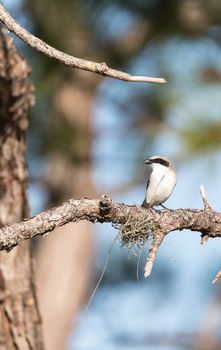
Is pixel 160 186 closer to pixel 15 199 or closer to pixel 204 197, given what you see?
pixel 204 197

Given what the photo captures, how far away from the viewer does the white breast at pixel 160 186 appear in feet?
11.2

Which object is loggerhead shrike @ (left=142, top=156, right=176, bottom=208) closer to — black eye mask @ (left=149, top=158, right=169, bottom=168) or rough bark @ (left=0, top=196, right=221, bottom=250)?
black eye mask @ (left=149, top=158, right=169, bottom=168)

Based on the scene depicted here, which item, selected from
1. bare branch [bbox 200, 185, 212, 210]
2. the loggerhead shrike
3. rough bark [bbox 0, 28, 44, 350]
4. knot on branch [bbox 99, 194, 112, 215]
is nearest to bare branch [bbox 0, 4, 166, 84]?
knot on branch [bbox 99, 194, 112, 215]

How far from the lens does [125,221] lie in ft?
9.36

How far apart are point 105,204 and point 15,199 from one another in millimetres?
1143

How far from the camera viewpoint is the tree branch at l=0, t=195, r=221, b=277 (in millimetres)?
2652

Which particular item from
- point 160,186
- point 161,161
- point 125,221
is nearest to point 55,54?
point 125,221

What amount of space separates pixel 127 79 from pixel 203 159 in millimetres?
3809

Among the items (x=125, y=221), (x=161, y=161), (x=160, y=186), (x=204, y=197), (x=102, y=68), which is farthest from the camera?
(x=161, y=161)

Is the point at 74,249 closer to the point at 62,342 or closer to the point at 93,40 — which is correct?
the point at 62,342

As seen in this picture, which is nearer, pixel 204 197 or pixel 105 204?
pixel 105 204

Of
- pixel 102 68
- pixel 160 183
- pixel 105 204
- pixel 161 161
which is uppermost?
pixel 161 161

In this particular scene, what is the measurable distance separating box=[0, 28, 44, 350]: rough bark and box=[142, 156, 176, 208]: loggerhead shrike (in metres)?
0.55

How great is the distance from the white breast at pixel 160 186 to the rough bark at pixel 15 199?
22.0 inches
